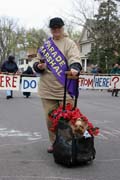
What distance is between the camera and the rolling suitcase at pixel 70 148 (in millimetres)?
5113

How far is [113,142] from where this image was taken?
22.6 ft

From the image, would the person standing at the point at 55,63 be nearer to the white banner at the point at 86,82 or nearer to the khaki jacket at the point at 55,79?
the khaki jacket at the point at 55,79

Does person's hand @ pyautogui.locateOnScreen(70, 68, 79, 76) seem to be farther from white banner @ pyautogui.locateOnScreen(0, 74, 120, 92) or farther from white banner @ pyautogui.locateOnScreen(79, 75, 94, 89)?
white banner @ pyautogui.locateOnScreen(79, 75, 94, 89)

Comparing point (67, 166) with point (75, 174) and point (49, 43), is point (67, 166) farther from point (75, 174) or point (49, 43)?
point (49, 43)

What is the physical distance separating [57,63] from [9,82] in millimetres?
11422

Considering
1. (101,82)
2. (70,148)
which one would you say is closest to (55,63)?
(70,148)

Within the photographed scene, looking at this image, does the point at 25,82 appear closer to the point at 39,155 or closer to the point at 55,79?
the point at 39,155

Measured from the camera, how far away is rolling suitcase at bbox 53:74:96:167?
5.11 metres

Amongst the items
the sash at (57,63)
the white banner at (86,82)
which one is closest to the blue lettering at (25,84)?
the white banner at (86,82)

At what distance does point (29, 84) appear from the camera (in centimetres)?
1719

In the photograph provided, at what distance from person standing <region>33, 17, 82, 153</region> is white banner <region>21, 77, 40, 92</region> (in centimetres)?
1105

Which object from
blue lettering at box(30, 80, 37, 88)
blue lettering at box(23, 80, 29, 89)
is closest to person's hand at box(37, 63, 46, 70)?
blue lettering at box(23, 80, 29, 89)

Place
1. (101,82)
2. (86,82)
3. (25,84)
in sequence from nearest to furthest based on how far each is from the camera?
(25,84) < (86,82) < (101,82)

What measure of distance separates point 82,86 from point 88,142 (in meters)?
13.5
